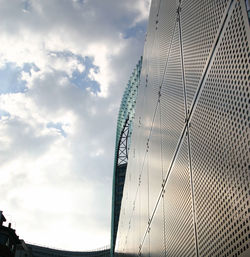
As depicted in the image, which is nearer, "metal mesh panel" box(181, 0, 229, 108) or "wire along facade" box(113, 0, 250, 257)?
"wire along facade" box(113, 0, 250, 257)

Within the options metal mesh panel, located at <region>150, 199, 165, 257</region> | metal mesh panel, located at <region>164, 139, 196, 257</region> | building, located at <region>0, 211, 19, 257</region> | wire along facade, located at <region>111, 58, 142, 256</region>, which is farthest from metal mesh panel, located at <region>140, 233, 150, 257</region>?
wire along facade, located at <region>111, 58, 142, 256</region>

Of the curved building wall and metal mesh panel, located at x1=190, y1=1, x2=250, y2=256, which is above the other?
the curved building wall

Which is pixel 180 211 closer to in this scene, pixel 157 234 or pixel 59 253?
pixel 157 234

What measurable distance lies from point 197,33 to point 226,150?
1.76 meters

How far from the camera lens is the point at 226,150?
288 cm

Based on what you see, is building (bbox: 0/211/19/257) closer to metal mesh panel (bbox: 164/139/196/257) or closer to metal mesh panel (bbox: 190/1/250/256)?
metal mesh panel (bbox: 164/139/196/257)

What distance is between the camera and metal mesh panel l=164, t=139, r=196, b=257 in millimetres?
3963

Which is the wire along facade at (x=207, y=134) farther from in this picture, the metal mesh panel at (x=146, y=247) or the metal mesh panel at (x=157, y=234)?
the metal mesh panel at (x=146, y=247)

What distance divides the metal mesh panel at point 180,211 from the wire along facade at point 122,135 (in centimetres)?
4307

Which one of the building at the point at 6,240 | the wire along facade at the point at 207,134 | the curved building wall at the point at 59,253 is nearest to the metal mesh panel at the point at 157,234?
the wire along facade at the point at 207,134

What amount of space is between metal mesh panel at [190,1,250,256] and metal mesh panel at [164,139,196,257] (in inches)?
16.5

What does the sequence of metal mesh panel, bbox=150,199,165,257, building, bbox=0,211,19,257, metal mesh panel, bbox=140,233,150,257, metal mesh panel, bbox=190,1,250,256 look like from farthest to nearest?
building, bbox=0,211,19,257 < metal mesh panel, bbox=140,233,150,257 < metal mesh panel, bbox=150,199,165,257 < metal mesh panel, bbox=190,1,250,256

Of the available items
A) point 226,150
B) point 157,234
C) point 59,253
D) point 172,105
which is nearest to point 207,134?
point 226,150

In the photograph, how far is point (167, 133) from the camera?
577 cm
